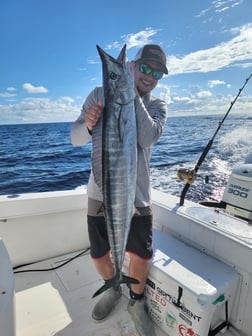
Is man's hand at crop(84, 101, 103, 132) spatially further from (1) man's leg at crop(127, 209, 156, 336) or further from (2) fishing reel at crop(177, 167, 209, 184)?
(2) fishing reel at crop(177, 167, 209, 184)

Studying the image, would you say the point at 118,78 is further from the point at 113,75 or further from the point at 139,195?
the point at 139,195

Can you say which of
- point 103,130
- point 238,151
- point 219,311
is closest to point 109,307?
point 219,311

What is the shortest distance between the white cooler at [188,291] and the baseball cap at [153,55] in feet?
4.27

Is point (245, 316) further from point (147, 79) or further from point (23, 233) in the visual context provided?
point (23, 233)

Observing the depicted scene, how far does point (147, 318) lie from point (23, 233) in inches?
56.6

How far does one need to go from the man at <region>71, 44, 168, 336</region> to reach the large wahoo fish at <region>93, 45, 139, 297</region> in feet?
0.38

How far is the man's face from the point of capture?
1513 mm

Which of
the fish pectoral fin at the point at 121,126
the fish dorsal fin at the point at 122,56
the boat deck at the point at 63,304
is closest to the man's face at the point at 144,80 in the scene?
the fish dorsal fin at the point at 122,56

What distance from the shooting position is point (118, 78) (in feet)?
3.64

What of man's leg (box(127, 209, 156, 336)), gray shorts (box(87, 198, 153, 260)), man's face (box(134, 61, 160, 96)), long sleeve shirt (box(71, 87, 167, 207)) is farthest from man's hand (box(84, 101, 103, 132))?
man's leg (box(127, 209, 156, 336))

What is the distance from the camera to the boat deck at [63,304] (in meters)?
1.82

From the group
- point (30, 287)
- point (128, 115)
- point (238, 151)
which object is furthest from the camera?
point (238, 151)

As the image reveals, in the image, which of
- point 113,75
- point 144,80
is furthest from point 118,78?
point 144,80

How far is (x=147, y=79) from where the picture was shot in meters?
1.54
